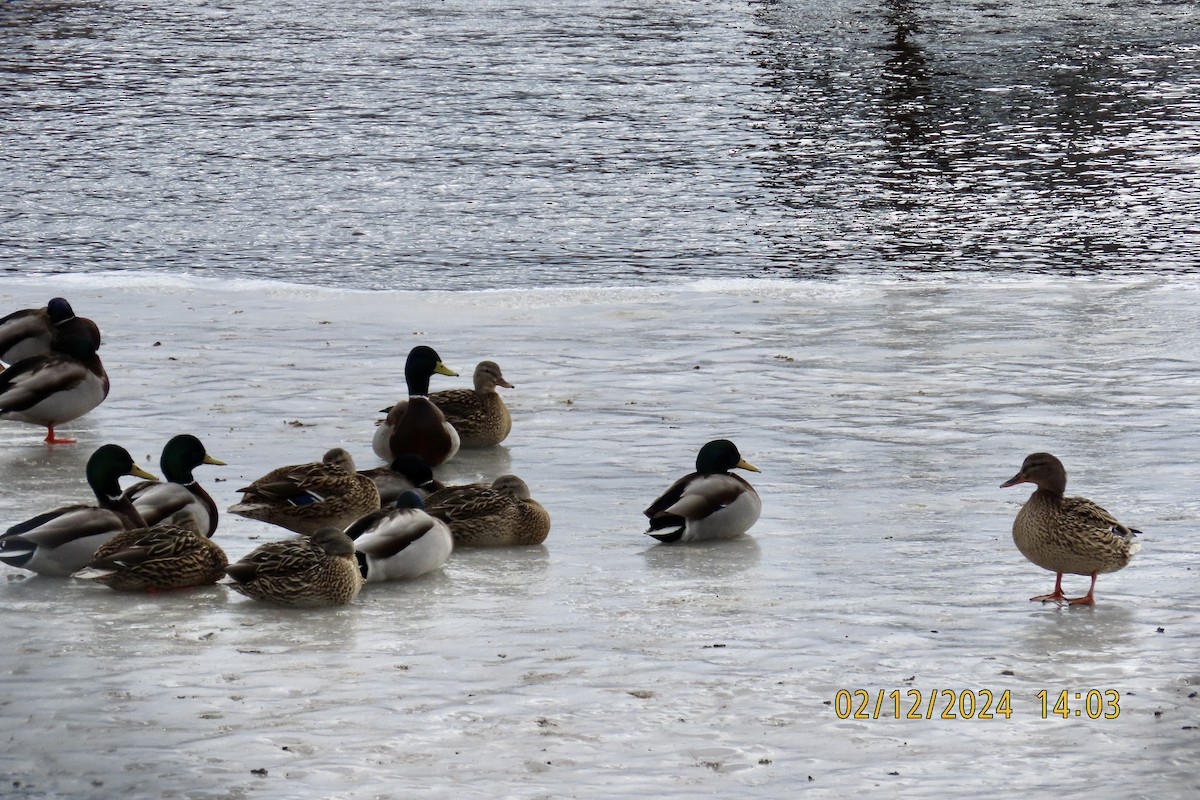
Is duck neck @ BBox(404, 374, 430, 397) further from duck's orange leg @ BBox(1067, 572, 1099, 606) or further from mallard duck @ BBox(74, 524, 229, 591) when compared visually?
duck's orange leg @ BBox(1067, 572, 1099, 606)

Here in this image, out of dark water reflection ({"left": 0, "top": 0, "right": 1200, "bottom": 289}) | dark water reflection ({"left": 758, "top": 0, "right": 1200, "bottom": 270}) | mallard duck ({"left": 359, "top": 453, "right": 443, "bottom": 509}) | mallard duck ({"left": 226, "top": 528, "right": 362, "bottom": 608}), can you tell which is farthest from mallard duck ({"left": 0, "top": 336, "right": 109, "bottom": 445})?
dark water reflection ({"left": 758, "top": 0, "right": 1200, "bottom": 270})

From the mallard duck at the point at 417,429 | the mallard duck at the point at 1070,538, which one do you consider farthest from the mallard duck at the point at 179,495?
the mallard duck at the point at 1070,538

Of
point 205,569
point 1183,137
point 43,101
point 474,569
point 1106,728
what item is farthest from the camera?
Result: point 43,101

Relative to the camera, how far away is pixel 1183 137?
20.3 m

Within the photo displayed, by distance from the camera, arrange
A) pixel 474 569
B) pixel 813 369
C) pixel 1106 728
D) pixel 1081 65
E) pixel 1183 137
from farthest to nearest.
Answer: pixel 1081 65
pixel 1183 137
pixel 813 369
pixel 474 569
pixel 1106 728

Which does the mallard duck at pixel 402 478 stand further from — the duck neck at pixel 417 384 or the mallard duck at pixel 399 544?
the duck neck at pixel 417 384

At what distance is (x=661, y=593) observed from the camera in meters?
7.55

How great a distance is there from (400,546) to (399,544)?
0.01 m

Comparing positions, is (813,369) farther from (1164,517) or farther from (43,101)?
(43,101)

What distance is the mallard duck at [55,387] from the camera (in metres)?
9.92

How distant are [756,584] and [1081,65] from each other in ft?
62.0

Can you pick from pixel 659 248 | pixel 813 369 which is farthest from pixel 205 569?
pixel 659 248

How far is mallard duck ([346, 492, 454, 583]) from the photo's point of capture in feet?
25.0
